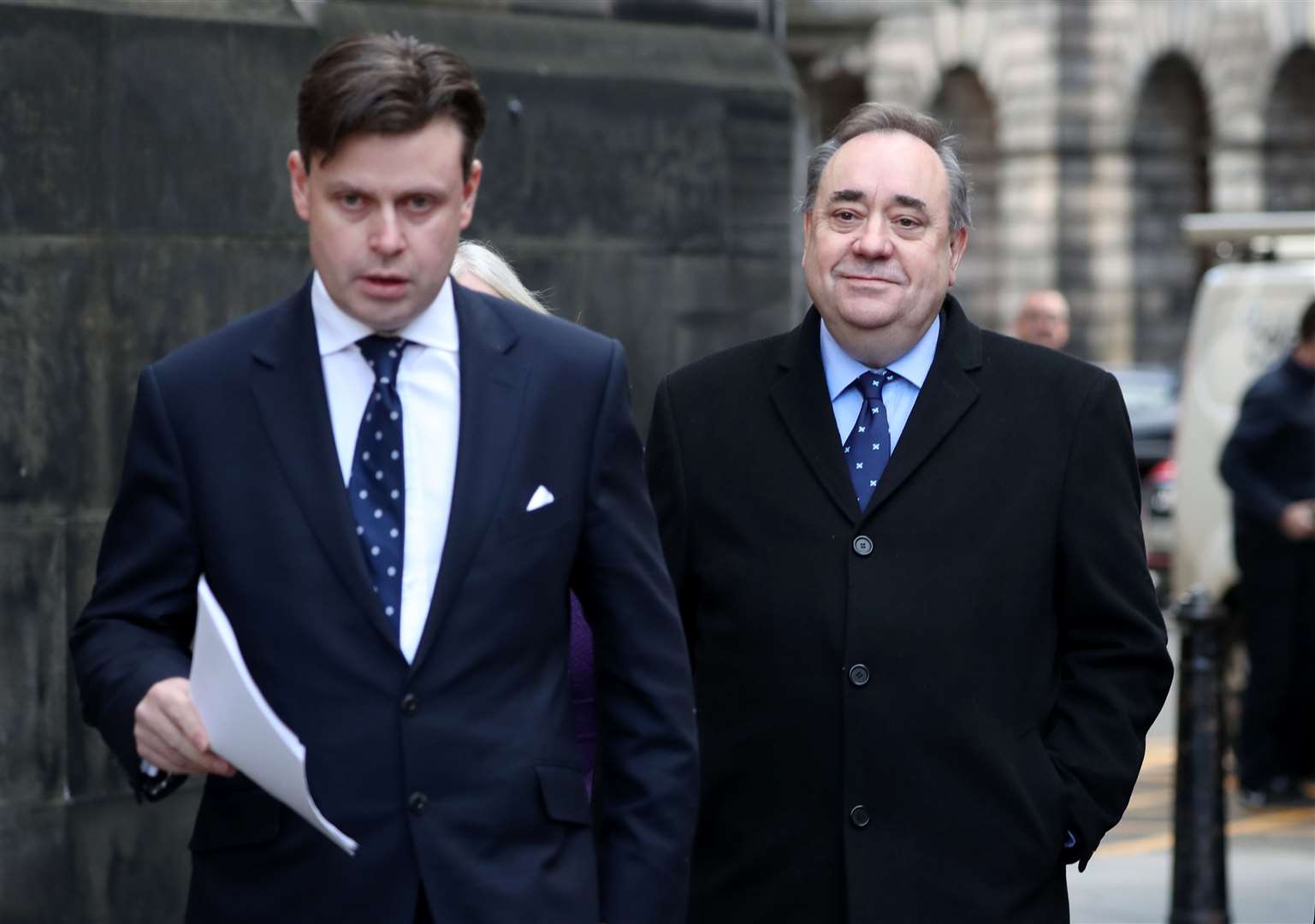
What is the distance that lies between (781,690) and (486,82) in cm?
339

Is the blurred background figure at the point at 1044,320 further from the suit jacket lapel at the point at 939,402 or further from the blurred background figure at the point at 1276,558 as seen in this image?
the suit jacket lapel at the point at 939,402

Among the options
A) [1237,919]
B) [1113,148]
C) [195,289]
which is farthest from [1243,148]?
[195,289]

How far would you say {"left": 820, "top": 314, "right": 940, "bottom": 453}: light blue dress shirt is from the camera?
4207 mm

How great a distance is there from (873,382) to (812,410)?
114mm

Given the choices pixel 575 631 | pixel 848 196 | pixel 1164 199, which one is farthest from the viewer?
pixel 1164 199

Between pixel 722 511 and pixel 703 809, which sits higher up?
pixel 722 511

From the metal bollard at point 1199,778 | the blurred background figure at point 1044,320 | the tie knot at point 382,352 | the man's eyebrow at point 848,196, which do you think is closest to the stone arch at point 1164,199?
the blurred background figure at point 1044,320

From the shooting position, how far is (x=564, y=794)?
3309mm

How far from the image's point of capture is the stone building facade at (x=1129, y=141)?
3616 centimetres

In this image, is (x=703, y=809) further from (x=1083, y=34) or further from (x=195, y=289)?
(x=1083, y=34)

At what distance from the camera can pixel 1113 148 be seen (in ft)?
122

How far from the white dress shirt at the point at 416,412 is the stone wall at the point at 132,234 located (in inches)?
Answer: 107

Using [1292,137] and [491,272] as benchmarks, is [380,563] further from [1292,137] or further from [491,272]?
[1292,137]

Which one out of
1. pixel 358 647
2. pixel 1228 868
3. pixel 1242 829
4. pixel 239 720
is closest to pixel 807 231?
pixel 358 647
